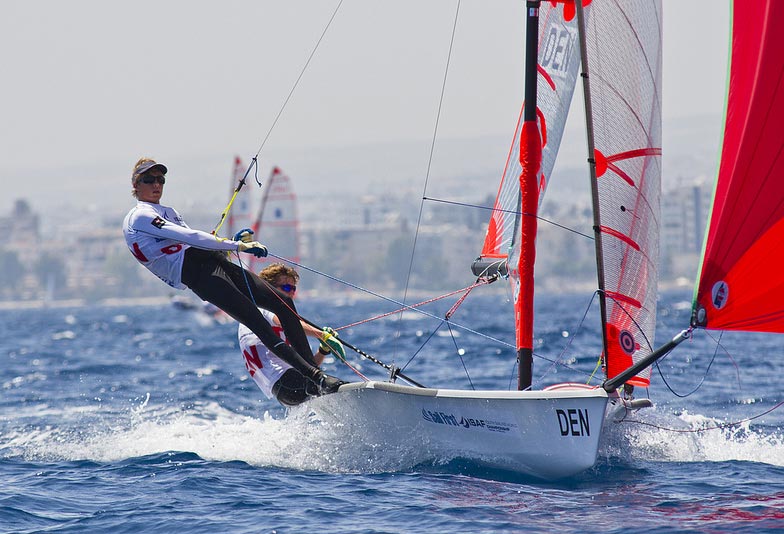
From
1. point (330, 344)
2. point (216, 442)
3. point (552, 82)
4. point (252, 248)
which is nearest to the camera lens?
point (252, 248)

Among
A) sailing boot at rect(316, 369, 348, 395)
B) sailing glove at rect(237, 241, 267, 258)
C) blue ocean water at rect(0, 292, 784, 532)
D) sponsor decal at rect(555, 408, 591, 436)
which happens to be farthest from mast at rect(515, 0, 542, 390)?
sailing glove at rect(237, 241, 267, 258)

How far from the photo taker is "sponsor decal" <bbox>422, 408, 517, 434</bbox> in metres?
6.31

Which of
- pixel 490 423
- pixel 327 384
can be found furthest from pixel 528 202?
pixel 327 384

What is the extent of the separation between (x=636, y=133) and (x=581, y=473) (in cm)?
218

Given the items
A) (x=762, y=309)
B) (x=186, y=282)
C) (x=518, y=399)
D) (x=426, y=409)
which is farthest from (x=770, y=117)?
(x=186, y=282)

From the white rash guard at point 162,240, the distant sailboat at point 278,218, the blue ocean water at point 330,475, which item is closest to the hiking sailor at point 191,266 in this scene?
the white rash guard at point 162,240

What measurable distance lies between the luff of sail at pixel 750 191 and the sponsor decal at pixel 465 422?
1.23m

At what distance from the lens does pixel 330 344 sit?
7312 mm

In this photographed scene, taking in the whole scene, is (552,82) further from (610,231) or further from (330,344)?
(330,344)

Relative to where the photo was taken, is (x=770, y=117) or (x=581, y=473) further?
(x=581, y=473)

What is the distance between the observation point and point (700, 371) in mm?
12633

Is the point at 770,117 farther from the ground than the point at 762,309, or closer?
farther from the ground

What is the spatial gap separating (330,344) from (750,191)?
9.28ft

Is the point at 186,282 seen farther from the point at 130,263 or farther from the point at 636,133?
the point at 130,263
